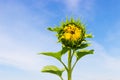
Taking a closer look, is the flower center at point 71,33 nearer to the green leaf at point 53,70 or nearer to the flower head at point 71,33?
the flower head at point 71,33

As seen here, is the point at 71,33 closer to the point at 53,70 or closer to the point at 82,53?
the point at 82,53

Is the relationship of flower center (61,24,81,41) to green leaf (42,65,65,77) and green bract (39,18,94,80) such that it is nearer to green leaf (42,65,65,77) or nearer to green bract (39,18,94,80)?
green bract (39,18,94,80)

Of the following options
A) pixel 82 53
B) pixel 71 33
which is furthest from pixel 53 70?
pixel 71 33

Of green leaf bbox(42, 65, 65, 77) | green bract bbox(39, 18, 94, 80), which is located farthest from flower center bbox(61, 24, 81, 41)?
green leaf bbox(42, 65, 65, 77)

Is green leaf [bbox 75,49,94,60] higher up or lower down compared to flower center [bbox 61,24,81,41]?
lower down

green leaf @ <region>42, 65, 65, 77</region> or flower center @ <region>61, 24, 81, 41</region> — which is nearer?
flower center @ <region>61, 24, 81, 41</region>

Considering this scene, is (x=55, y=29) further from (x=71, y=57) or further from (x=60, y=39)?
(x=71, y=57)

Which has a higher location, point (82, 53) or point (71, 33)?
point (71, 33)

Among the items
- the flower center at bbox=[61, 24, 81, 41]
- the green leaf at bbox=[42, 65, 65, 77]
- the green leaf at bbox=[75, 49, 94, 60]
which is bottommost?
the green leaf at bbox=[42, 65, 65, 77]

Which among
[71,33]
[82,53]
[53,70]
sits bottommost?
[53,70]

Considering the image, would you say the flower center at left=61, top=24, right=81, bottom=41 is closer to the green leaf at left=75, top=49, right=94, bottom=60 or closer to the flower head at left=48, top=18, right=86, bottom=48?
the flower head at left=48, top=18, right=86, bottom=48

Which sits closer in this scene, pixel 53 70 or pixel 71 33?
pixel 71 33
